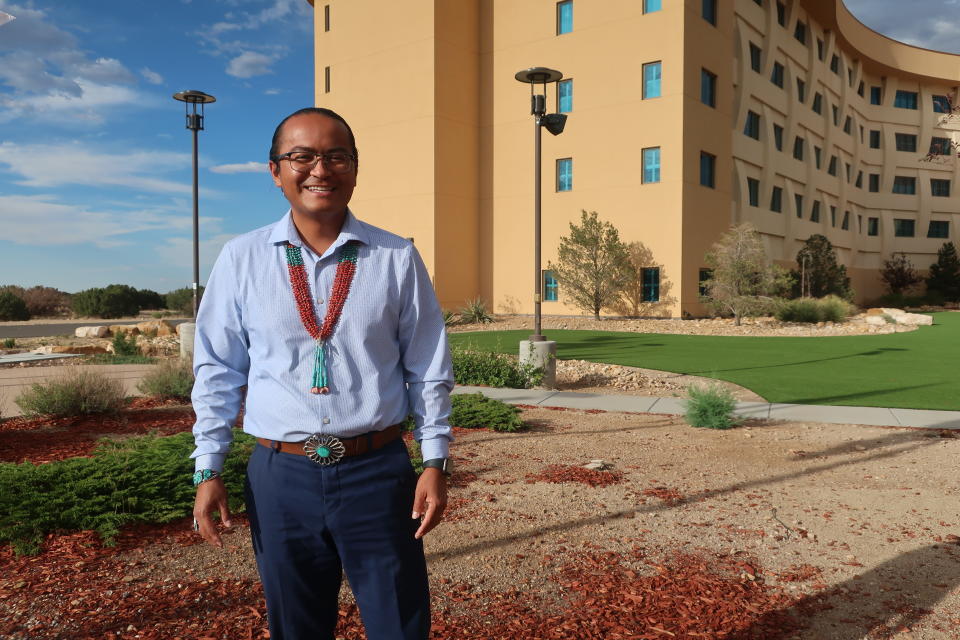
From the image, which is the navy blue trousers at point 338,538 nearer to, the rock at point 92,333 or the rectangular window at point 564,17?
the rock at point 92,333

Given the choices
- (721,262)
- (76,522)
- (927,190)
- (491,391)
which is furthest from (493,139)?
(927,190)

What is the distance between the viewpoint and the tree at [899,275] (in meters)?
49.4

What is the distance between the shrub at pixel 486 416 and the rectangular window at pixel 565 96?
23.5m

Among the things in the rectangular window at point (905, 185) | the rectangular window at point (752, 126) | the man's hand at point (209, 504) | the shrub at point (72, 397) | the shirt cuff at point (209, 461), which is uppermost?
the rectangular window at point (905, 185)

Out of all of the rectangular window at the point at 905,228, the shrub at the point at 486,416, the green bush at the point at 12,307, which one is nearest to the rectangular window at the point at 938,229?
the rectangular window at the point at 905,228

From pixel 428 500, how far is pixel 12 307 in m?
36.5

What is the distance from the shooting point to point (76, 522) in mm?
4172

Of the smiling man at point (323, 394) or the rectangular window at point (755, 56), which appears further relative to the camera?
the rectangular window at point (755, 56)

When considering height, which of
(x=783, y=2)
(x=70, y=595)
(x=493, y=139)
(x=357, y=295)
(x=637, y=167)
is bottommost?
(x=70, y=595)

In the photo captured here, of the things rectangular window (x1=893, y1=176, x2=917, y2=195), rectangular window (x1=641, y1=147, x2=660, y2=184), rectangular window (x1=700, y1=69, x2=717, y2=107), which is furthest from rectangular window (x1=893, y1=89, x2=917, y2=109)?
rectangular window (x1=641, y1=147, x2=660, y2=184)

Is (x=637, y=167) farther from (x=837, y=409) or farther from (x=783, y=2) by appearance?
(x=837, y=409)

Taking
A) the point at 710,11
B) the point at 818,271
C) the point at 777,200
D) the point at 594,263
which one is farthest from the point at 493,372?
the point at 818,271

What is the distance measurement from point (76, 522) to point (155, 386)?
5.50 meters

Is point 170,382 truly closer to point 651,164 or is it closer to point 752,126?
point 651,164
